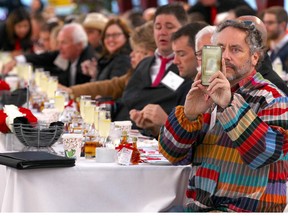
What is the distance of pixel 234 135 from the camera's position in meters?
3.93

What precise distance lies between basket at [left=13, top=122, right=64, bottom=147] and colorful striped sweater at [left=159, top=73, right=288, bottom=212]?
2.05 ft

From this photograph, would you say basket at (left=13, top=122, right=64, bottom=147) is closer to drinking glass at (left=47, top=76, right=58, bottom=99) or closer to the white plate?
the white plate

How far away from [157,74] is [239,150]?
8.80 ft

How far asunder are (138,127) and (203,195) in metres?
2.03

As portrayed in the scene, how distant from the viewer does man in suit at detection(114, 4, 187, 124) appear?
21.2 ft

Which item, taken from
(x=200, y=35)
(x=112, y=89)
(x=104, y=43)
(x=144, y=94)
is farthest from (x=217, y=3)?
(x=200, y=35)

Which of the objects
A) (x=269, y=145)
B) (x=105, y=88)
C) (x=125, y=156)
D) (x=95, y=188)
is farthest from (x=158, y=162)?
(x=105, y=88)

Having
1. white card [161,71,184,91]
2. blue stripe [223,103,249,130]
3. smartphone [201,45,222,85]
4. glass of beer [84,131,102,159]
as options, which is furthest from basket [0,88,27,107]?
blue stripe [223,103,249,130]

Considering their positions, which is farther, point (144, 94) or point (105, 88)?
point (105, 88)

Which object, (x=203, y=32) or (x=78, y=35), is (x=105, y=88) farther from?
(x=203, y=32)

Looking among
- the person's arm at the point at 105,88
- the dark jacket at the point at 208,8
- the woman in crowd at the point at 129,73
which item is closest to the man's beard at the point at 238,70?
the woman in crowd at the point at 129,73

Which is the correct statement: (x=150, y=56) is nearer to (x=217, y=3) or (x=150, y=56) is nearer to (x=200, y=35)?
(x=200, y=35)

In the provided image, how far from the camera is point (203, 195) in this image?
419cm

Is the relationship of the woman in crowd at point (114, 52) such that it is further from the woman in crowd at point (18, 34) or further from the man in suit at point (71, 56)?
the woman in crowd at point (18, 34)
